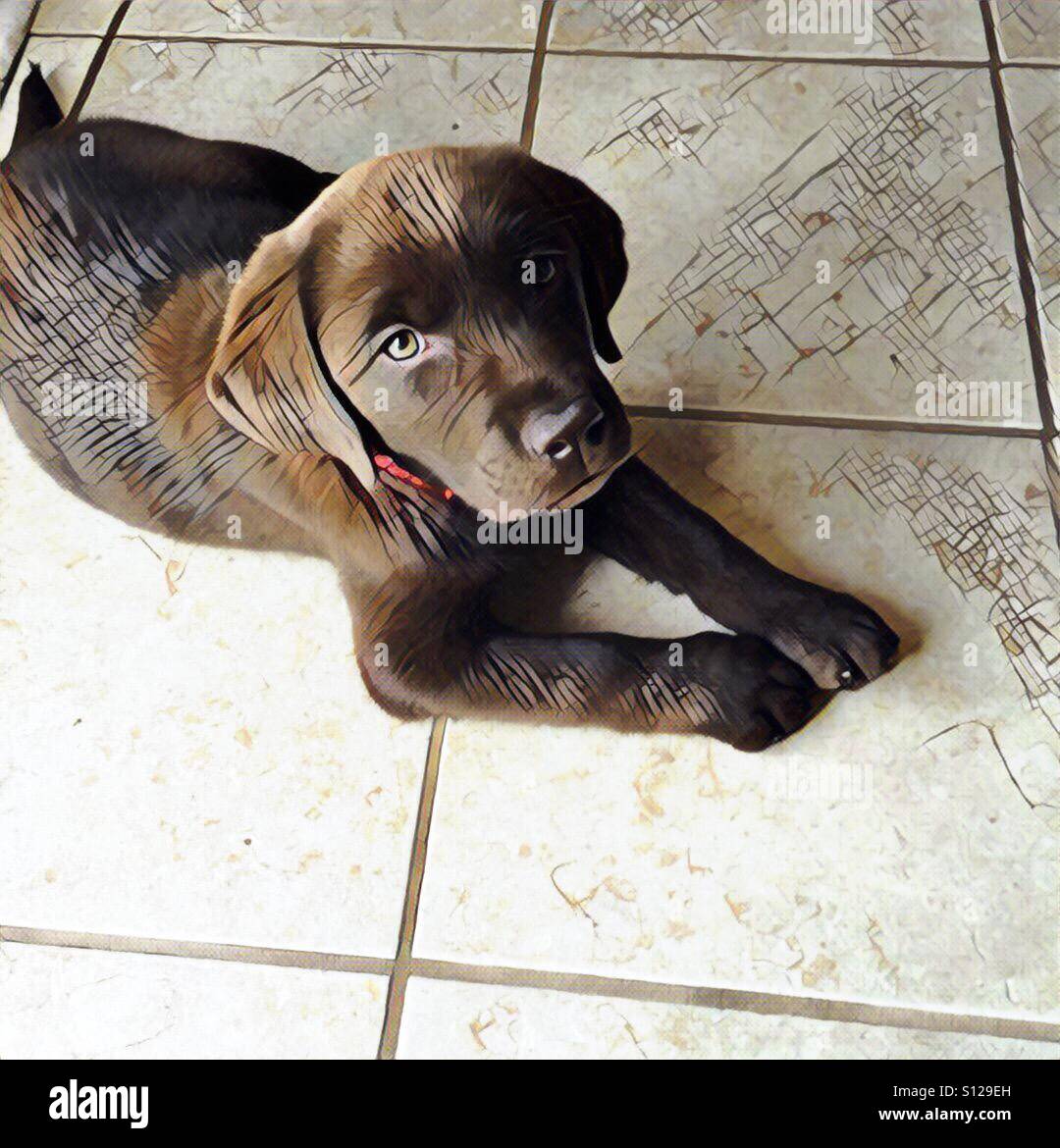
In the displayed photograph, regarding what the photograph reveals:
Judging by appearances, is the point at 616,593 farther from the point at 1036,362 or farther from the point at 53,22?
the point at 53,22

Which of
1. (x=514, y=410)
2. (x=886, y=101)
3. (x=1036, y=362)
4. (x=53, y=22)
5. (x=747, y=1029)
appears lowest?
(x=747, y=1029)

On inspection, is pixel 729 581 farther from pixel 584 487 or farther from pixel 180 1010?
pixel 180 1010

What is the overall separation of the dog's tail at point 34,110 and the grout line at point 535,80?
54cm

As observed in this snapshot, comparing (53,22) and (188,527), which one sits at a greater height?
(53,22)

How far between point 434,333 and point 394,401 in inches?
2.3

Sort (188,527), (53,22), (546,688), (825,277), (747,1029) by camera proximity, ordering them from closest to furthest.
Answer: (747,1029)
(546,688)
(188,527)
(825,277)
(53,22)

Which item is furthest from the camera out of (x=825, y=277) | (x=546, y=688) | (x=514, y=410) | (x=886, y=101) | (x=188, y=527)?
(x=886, y=101)

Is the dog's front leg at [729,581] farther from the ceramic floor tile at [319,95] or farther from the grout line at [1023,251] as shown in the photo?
the ceramic floor tile at [319,95]

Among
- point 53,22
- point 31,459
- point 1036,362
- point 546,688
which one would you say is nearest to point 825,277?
point 1036,362

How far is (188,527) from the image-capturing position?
1143 mm

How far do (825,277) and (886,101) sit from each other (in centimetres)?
30

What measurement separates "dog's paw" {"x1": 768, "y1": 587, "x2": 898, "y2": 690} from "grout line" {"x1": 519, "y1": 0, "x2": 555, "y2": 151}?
70 cm

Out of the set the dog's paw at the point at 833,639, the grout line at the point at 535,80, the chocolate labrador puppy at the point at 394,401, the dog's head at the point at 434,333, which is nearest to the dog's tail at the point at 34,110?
the chocolate labrador puppy at the point at 394,401

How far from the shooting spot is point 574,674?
101 cm
